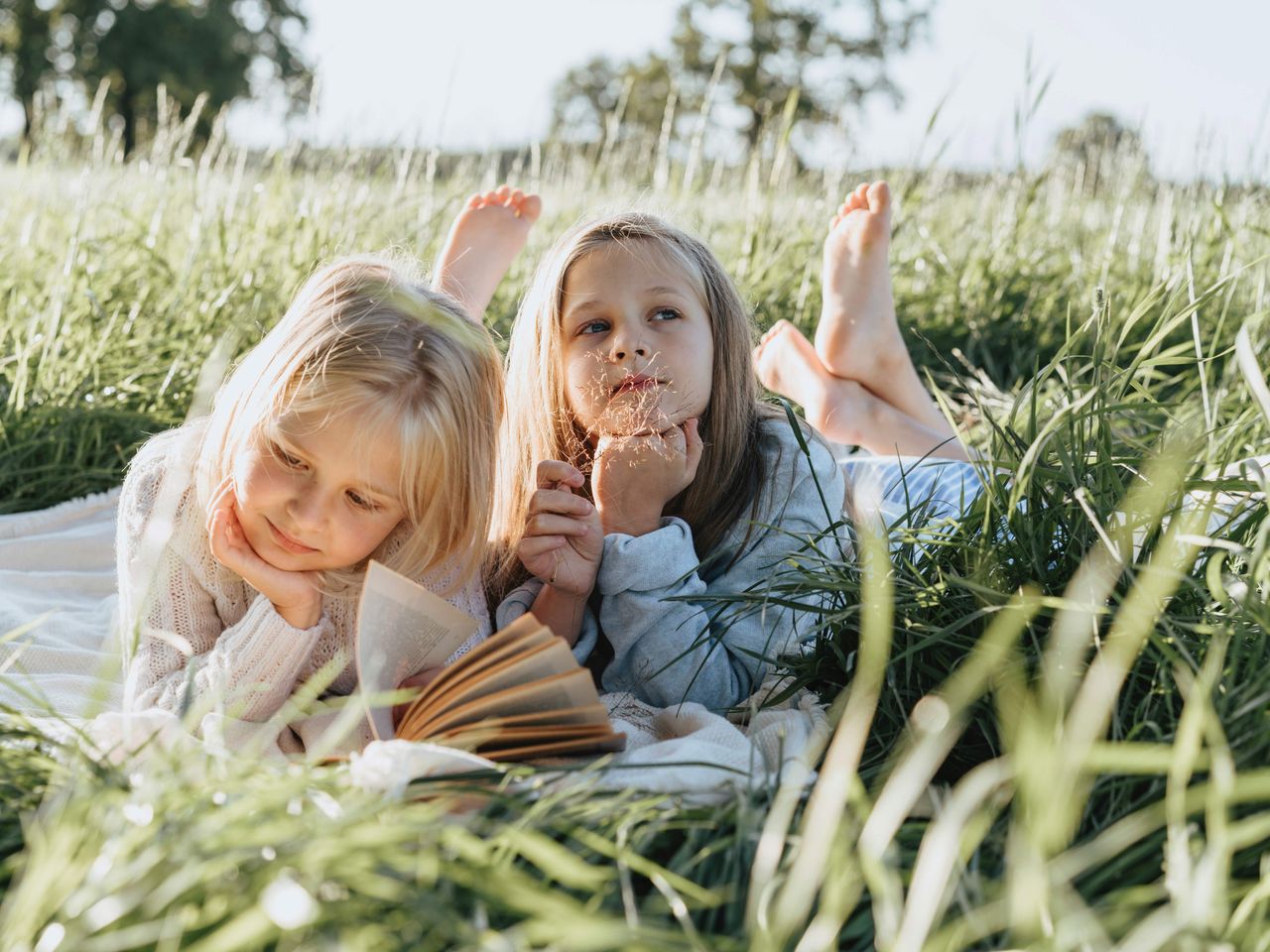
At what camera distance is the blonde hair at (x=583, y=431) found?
7.64 ft

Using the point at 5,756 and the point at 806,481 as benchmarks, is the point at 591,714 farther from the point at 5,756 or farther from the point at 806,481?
the point at 806,481

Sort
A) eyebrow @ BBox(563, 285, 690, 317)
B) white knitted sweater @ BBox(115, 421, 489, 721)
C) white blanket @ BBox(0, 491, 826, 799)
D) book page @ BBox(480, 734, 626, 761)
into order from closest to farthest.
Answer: white blanket @ BBox(0, 491, 826, 799) < book page @ BBox(480, 734, 626, 761) < white knitted sweater @ BBox(115, 421, 489, 721) < eyebrow @ BBox(563, 285, 690, 317)

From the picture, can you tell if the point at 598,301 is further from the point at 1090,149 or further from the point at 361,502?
the point at 1090,149

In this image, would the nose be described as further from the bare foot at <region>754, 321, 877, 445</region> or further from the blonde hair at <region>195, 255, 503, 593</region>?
the bare foot at <region>754, 321, 877, 445</region>

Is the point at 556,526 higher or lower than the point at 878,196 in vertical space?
lower

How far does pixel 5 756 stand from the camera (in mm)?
1281

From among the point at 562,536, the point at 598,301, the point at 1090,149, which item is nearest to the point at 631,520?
the point at 562,536

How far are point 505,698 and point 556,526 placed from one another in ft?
2.02

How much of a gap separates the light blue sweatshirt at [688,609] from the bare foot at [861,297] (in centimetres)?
89

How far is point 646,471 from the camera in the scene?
2195mm

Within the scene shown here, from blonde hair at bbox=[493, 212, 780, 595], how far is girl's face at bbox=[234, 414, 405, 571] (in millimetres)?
476

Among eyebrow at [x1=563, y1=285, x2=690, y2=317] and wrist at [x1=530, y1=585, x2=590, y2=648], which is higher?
eyebrow at [x1=563, y1=285, x2=690, y2=317]

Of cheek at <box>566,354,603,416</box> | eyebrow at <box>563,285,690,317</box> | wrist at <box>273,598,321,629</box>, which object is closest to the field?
wrist at <box>273,598,321,629</box>

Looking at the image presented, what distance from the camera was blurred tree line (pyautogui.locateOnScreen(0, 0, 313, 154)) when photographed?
105ft
